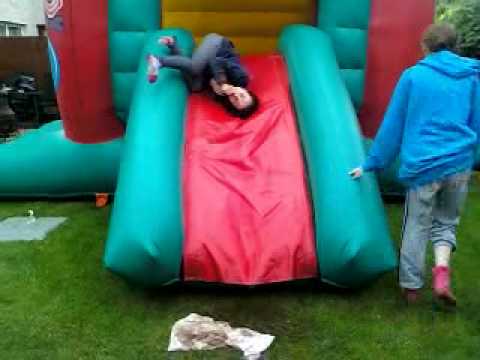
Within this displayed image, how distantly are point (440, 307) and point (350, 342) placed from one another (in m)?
0.65

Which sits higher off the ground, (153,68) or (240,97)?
(153,68)

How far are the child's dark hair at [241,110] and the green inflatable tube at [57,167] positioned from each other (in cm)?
127

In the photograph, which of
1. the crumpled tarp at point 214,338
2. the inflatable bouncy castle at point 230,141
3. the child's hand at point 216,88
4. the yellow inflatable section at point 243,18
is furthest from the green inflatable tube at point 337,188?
the yellow inflatable section at point 243,18

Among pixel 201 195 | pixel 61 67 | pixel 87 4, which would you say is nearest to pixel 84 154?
pixel 61 67

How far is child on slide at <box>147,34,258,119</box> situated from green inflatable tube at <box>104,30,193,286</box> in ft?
0.87

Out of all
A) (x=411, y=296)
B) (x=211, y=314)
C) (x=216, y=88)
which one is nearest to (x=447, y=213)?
(x=411, y=296)

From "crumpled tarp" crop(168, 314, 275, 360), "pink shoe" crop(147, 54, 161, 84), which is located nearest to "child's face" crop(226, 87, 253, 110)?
"pink shoe" crop(147, 54, 161, 84)

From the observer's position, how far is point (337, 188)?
356 centimetres

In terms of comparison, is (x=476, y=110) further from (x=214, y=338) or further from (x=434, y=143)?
(x=214, y=338)

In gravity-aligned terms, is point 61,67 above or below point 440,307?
above

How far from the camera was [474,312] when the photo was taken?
3.38m

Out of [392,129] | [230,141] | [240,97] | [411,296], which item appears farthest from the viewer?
[240,97]

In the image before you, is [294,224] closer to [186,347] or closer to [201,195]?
[201,195]

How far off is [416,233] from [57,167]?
3.18 meters
